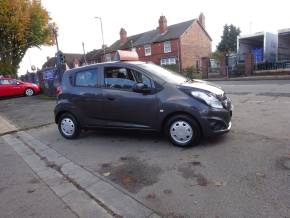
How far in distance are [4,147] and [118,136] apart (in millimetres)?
2707

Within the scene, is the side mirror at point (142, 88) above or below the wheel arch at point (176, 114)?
above

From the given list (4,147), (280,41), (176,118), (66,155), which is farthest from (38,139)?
(280,41)

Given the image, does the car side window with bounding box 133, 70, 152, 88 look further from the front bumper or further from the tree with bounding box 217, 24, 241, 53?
the tree with bounding box 217, 24, 241, 53

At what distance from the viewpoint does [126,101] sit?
18.1 ft

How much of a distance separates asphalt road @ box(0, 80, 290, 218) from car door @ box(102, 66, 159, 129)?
0.49m

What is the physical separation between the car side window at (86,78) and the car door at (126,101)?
0.27 metres

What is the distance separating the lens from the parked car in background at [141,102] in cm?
500

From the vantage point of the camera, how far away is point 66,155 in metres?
5.45

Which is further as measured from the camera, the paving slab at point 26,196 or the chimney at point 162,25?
the chimney at point 162,25

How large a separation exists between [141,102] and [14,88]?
54.6 feet

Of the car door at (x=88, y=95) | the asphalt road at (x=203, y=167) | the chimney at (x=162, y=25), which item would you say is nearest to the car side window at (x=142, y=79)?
the car door at (x=88, y=95)

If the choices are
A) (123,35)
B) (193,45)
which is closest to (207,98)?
(193,45)

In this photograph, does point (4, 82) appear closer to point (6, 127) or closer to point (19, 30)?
point (19, 30)

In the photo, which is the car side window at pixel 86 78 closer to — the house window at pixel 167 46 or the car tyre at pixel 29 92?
the car tyre at pixel 29 92
